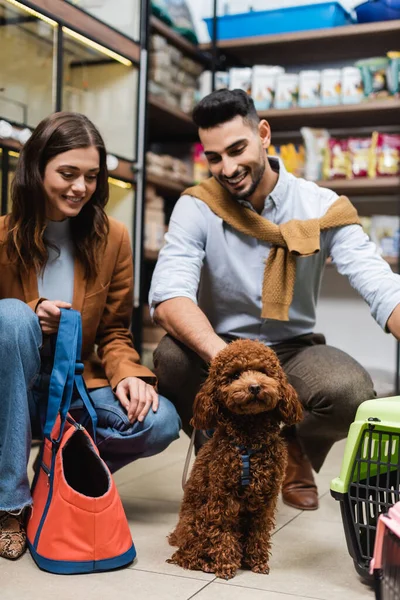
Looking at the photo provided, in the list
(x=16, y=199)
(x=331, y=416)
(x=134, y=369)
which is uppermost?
(x=16, y=199)

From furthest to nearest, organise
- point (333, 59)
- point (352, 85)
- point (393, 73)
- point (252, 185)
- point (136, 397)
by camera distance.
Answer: point (333, 59), point (352, 85), point (393, 73), point (252, 185), point (136, 397)

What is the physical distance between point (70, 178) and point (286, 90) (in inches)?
94.7

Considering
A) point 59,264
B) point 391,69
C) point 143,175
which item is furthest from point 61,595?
point 391,69

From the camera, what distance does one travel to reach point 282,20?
3994 mm

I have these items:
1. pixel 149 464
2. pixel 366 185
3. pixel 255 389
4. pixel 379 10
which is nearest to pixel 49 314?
pixel 255 389

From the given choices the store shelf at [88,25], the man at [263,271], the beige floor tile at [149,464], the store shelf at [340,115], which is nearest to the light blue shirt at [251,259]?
the man at [263,271]

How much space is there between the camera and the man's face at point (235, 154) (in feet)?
6.56

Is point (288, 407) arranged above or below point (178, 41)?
below

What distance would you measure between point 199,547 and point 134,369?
49 cm

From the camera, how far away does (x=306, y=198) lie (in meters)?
2.13

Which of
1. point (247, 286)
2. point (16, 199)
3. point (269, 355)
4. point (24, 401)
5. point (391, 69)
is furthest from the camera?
point (391, 69)

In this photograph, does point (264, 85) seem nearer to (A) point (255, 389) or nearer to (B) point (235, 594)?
(A) point (255, 389)

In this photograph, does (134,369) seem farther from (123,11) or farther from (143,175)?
(123,11)

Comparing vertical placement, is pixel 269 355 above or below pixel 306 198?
below
